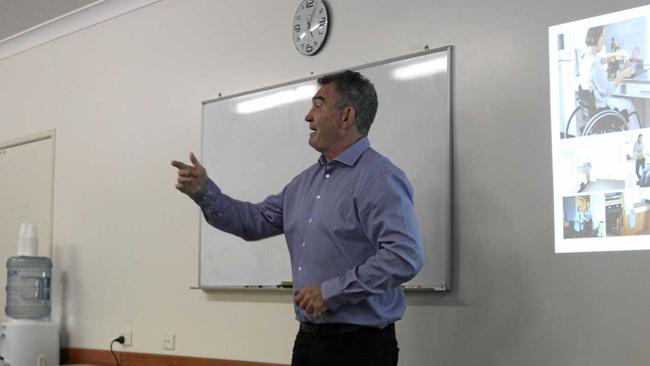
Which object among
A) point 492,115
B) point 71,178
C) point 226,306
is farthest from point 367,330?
point 71,178

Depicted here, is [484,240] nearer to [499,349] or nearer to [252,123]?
[499,349]

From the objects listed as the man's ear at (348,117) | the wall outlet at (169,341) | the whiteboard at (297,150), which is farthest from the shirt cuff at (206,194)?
the wall outlet at (169,341)

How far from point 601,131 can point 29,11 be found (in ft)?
12.0

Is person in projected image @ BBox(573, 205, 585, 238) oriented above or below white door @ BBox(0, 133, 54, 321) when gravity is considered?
below

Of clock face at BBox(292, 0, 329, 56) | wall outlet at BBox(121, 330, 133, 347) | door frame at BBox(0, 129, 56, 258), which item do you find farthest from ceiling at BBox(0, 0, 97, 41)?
wall outlet at BBox(121, 330, 133, 347)

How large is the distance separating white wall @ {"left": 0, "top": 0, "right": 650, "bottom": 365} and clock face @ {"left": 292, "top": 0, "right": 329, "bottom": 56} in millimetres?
52

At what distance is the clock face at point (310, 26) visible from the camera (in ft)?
11.3

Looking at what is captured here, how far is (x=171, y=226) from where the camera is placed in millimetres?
4094

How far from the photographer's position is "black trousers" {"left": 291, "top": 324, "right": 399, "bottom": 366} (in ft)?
6.91

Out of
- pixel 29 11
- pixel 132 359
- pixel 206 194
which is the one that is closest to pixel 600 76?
pixel 206 194

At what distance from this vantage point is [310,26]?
11.4 ft

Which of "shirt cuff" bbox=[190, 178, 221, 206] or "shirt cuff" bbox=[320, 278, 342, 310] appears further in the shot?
"shirt cuff" bbox=[190, 178, 221, 206]

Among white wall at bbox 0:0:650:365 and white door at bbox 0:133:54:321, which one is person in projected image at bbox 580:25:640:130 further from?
white door at bbox 0:133:54:321

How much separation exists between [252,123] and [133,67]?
3.82 ft
